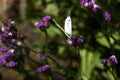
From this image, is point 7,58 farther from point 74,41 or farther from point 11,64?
point 74,41

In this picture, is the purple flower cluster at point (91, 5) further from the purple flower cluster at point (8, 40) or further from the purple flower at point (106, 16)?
the purple flower cluster at point (8, 40)

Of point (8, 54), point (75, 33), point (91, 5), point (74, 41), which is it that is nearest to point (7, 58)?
point (8, 54)

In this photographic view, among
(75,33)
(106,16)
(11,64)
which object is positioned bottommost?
(75,33)

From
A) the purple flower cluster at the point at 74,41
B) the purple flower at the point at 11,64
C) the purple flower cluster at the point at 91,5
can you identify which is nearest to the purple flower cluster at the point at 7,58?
the purple flower at the point at 11,64

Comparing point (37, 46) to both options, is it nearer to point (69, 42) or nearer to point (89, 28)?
point (89, 28)

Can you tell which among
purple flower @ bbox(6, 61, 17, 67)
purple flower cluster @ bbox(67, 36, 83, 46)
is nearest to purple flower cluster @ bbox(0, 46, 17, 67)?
purple flower @ bbox(6, 61, 17, 67)

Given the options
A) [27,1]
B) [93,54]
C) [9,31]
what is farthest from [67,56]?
[9,31]

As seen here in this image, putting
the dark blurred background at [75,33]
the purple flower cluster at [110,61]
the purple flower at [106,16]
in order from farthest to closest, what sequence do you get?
the dark blurred background at [75,33], the purple flower at [106,16], the purple flower cluster at [110,61]

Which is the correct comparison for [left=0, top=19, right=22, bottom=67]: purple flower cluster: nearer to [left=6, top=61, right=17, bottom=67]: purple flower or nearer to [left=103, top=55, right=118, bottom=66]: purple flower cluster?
[left=6, top=61, right=17, bottom=67]: purple flower

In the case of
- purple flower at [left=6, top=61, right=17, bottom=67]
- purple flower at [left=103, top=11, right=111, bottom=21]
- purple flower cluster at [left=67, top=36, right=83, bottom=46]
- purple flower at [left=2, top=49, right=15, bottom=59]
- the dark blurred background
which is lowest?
the dark blurred background
